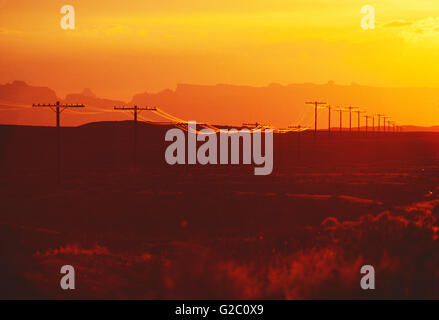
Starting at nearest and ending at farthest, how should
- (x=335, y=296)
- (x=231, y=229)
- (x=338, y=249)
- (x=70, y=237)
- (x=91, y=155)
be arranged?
(x=335, y=296) < (x=338, y=249) < (x=70, y=237) < (x=231, y=229) < (x=91, y=155)

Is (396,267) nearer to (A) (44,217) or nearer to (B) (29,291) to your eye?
(B) (29,291)

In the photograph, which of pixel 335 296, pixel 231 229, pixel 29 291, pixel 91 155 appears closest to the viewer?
pixel 335 296

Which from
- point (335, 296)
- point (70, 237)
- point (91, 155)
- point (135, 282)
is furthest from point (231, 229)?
point (91, 155)

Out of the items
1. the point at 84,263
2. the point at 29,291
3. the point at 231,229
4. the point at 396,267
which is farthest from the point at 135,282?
the point at 231,229

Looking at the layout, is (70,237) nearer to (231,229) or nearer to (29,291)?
(231,229)

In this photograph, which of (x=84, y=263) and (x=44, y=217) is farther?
(x=44, y=217)

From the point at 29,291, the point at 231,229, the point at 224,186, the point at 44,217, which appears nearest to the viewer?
the point at 29,291

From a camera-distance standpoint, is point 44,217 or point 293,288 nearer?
point 293,288

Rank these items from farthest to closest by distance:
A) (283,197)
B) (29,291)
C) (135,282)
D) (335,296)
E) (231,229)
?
(283,197), (231,229), (135,282), (29,291), (335,296)
